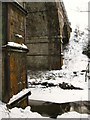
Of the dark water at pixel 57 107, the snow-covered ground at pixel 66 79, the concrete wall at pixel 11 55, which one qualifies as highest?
the concrete wall at pixel 11 55

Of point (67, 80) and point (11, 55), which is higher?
point (11, 55)

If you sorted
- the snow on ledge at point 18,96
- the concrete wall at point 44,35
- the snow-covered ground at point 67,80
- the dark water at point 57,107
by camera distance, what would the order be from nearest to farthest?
the snow on ledge at point 18,96
the dark water at point 57,107
the snow-covered ground at point 67,80
the concrete wall at point 44,35

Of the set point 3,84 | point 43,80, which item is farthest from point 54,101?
point 3,84

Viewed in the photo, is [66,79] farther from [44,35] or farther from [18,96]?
[18,96]

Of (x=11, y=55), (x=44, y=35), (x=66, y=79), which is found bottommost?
(x=66, y=79)

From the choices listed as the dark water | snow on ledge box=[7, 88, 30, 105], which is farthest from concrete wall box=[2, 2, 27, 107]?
the dark water

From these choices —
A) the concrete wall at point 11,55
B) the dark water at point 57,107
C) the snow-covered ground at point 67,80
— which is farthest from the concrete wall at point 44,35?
the concrete wall at point 11,55

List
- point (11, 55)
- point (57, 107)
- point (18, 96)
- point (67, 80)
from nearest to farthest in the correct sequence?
1. point (11, 55)
2. point (18, 96)
3. point (57, 107)
4. point (67, 80)

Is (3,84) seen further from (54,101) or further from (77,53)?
(77,53)

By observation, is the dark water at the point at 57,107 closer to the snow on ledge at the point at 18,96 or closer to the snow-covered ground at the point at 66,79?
the snow-covered ground at the point at 66,79

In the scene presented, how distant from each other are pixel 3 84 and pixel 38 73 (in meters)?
9.24

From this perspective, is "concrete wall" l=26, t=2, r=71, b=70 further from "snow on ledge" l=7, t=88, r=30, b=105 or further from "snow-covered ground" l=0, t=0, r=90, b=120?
"snow on ledge" l=7, t=88, r=30, b=105

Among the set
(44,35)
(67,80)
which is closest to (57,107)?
(67,80)

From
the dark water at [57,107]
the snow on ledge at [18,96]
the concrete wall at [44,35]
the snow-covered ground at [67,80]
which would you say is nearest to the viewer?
the snow on ledge at [18,96]
